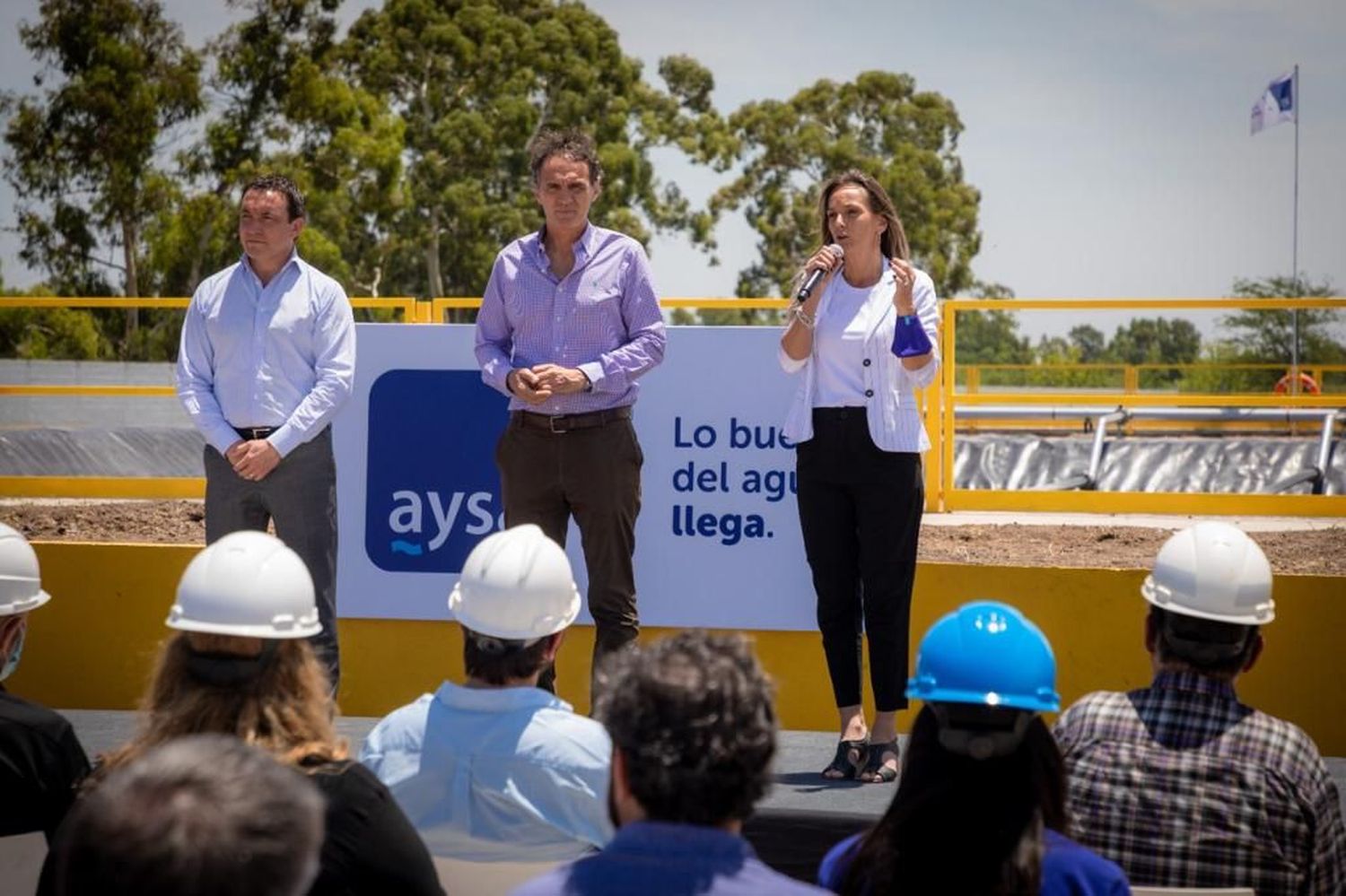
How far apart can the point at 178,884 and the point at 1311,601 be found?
6.24m

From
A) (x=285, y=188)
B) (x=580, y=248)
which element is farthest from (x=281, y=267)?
(x=580, y=248)

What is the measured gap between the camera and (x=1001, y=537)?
10.0 m

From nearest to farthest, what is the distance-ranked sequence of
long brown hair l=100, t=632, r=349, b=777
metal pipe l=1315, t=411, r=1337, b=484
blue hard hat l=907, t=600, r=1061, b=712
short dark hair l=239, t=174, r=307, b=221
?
blue hard hat l=907, t=600, r=1061, b=712
long brown hair l=100, t=632, r=349, b=777
short dark hair l=239, t=174, r=307, b=221
metal pipe l=1315, t=411, r=1337, b=484

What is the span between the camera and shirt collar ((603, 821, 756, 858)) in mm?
2031

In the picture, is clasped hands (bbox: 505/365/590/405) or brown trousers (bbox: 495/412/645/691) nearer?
clasped hands (bbox: 505/365/590/405)

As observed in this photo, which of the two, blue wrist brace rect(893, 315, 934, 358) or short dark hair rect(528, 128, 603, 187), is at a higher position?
short dark hair rect(528, 128, 603, 187)

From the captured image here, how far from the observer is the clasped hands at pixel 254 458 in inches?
236

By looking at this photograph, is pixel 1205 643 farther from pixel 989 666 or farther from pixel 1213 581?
pixel 989 666

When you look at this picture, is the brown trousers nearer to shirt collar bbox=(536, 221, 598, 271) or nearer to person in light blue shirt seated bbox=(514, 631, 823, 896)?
shirt collar bbox=(536, 221, 598, 271)

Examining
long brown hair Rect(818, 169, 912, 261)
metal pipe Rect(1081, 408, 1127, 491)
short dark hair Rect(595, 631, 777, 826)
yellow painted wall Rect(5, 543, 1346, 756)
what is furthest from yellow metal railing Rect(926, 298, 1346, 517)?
short dark hair Rect(595, 631, 777, 826)

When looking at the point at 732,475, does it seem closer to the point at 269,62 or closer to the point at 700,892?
the point at 700,892

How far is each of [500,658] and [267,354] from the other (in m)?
3.32

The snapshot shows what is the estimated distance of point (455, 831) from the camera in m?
2.97

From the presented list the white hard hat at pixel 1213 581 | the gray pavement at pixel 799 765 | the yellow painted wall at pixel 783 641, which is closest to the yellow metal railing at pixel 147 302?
the yellow painted wall at pixel 783 641
